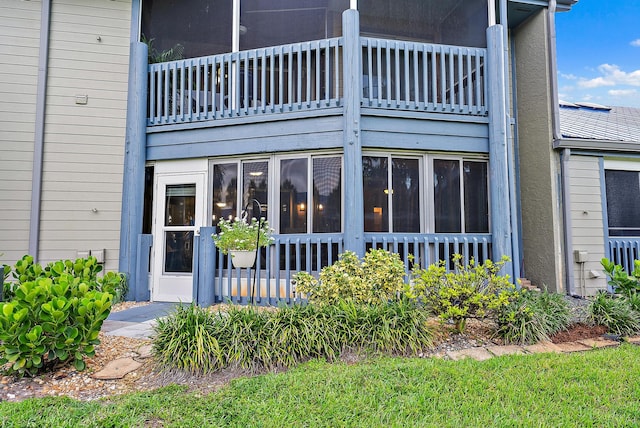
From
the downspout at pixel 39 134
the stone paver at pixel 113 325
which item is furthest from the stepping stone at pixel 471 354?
the downspout at pixel 39 134

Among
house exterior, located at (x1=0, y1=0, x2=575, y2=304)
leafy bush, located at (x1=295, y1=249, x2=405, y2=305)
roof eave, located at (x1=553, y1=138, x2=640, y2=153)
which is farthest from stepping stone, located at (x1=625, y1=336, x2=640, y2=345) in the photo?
roof eave, located at (x1=553, y1=138, x2=640, y2=153)

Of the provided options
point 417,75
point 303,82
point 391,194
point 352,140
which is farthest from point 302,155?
point 417,75

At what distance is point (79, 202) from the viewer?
20.3 feet

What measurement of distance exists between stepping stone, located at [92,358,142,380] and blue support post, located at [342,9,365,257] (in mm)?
2915

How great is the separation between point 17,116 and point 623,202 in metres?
10.6

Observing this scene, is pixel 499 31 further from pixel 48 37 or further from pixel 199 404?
pixel 48 37

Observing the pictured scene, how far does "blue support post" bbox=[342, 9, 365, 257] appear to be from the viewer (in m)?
5.31

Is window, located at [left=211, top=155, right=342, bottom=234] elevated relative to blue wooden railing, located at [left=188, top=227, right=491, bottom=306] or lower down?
elevated

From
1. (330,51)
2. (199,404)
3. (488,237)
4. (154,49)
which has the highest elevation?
(154,49)

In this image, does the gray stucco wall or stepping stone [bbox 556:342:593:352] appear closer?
stepping stone [bbox 556:342:593:352]

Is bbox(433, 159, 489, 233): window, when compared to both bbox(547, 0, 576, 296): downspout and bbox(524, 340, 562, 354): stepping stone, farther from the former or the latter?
bbox(524, 340, 562, 354): stepping stone

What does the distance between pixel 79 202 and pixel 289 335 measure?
473cm

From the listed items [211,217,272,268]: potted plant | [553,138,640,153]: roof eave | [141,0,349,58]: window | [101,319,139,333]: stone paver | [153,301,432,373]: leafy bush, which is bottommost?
[101,319,139,333]: stone paver

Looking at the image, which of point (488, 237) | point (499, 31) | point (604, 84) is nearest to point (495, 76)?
point (499, 31)
